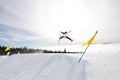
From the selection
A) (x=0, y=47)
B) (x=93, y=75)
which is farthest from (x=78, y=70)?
(x=0, y=47)

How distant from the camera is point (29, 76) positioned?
40.3 feet

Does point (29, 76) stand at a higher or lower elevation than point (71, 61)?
lower

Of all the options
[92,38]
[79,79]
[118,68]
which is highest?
[92,38]

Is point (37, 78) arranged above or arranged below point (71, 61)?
below

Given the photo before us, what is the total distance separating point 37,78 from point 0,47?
241 ft

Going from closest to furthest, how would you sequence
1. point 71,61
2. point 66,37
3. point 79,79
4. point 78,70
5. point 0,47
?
point 79,79, point 78,70, point 66,37, point 71,61, point 0,47

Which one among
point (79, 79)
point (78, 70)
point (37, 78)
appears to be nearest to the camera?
point (79, 79)

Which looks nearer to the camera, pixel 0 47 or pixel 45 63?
pixel 45 63

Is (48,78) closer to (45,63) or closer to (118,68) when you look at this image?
(45,63)

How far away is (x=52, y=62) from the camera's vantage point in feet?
51.6

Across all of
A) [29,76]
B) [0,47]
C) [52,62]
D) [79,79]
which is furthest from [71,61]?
[0,47]

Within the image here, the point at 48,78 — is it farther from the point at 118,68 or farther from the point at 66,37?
the point at 118,68

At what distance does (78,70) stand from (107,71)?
2.90 meters

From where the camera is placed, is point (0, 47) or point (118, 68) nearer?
point (118, 68)
